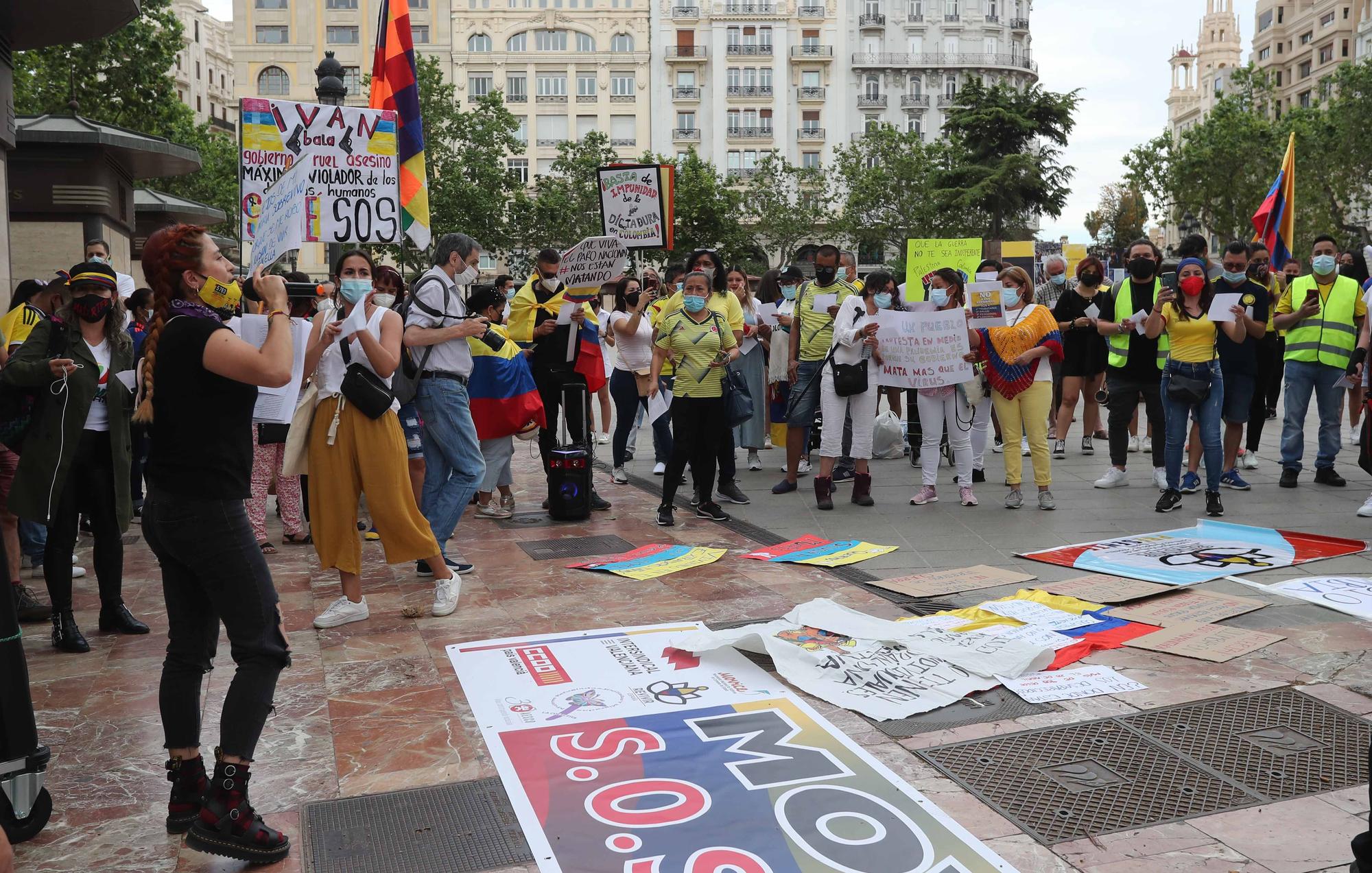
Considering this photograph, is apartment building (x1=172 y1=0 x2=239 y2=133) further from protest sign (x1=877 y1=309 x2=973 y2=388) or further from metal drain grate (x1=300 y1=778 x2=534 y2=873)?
metal drain grate (x1=300 y1=778 x2=534 y2=873)

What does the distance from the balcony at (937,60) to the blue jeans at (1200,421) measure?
7152cm

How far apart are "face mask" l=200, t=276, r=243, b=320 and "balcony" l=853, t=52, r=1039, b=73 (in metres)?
77.1

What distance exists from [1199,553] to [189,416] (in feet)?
19.9

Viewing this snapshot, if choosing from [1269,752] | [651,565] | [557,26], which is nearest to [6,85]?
[651,565]

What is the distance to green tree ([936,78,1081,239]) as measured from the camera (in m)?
48.7

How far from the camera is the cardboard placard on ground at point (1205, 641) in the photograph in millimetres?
5094

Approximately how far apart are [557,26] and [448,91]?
2410cm

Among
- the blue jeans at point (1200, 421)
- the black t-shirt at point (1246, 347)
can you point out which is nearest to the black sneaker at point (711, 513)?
the blue jeans at point (1200, 421)

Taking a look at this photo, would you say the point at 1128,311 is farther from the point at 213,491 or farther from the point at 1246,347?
the point at 213,491

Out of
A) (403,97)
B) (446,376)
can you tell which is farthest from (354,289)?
(403,97)

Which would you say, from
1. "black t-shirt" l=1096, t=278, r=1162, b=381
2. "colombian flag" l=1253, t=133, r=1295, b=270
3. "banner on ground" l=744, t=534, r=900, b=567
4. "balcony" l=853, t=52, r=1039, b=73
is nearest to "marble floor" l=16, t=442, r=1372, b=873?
"banner on ground" l=744, t=534, r=900, b=567

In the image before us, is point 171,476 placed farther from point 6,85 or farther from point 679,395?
point 6,85

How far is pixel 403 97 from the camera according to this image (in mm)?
9734

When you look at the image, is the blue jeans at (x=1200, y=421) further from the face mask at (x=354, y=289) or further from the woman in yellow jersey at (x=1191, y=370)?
the face mask at (x=354, y=289)
